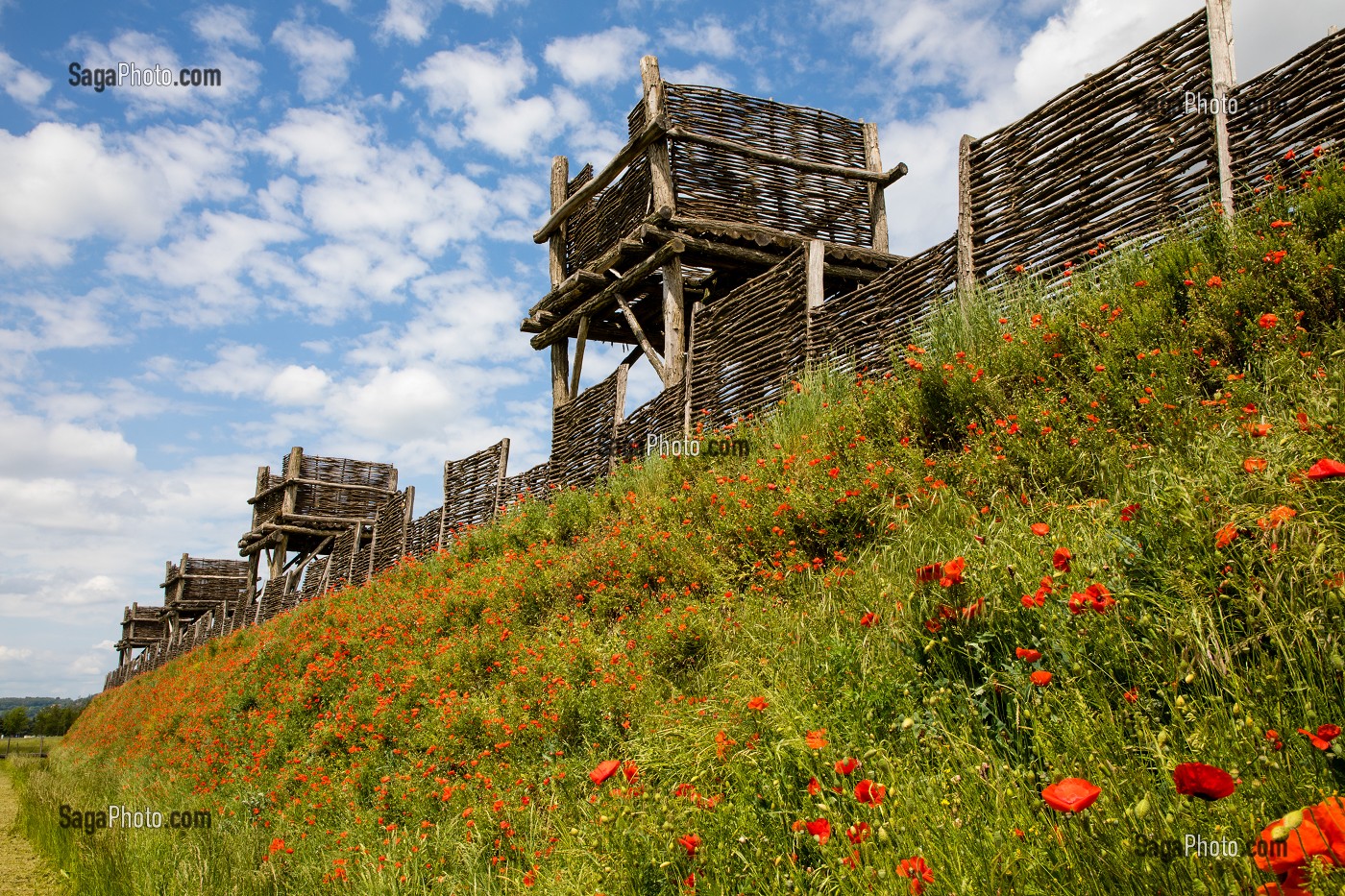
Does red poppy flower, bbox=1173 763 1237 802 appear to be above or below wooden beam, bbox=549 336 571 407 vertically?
below

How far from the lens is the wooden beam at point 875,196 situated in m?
12.6

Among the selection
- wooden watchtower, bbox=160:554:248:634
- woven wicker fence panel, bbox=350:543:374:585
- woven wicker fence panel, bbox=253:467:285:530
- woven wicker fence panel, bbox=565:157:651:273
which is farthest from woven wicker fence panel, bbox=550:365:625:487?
wooden watchtower, bbox=160:554:248:634

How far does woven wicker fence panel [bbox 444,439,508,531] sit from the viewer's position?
557 inches

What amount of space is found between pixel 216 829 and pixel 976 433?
6.31 metres

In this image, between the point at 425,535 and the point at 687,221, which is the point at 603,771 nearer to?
the point at 687,221

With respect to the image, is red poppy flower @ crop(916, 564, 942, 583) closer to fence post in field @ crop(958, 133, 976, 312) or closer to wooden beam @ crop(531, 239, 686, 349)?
fence post in field @ crop(958, 133, 976, 312)

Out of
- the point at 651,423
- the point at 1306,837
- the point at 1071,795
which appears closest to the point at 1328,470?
the point at 1306,837

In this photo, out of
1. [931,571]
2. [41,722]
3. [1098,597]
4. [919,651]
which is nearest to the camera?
[1098,597]

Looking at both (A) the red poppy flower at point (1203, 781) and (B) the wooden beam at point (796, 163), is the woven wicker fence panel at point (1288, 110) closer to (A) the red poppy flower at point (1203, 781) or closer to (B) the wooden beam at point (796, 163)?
(A) the red poppy flower at point (1203, 781)

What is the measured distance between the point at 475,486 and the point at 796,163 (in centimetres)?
800

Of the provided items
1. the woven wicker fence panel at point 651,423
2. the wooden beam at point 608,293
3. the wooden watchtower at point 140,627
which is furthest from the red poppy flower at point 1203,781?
the wooden watchtower at point 140,627

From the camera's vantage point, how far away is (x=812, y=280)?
8.61 m

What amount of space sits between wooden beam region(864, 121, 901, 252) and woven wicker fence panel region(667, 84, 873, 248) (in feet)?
0.26

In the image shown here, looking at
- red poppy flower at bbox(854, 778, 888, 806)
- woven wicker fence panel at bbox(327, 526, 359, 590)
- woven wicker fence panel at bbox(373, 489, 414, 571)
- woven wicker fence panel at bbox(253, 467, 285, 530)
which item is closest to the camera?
red poppy flower at bbox(854, 778, 888, 806)
